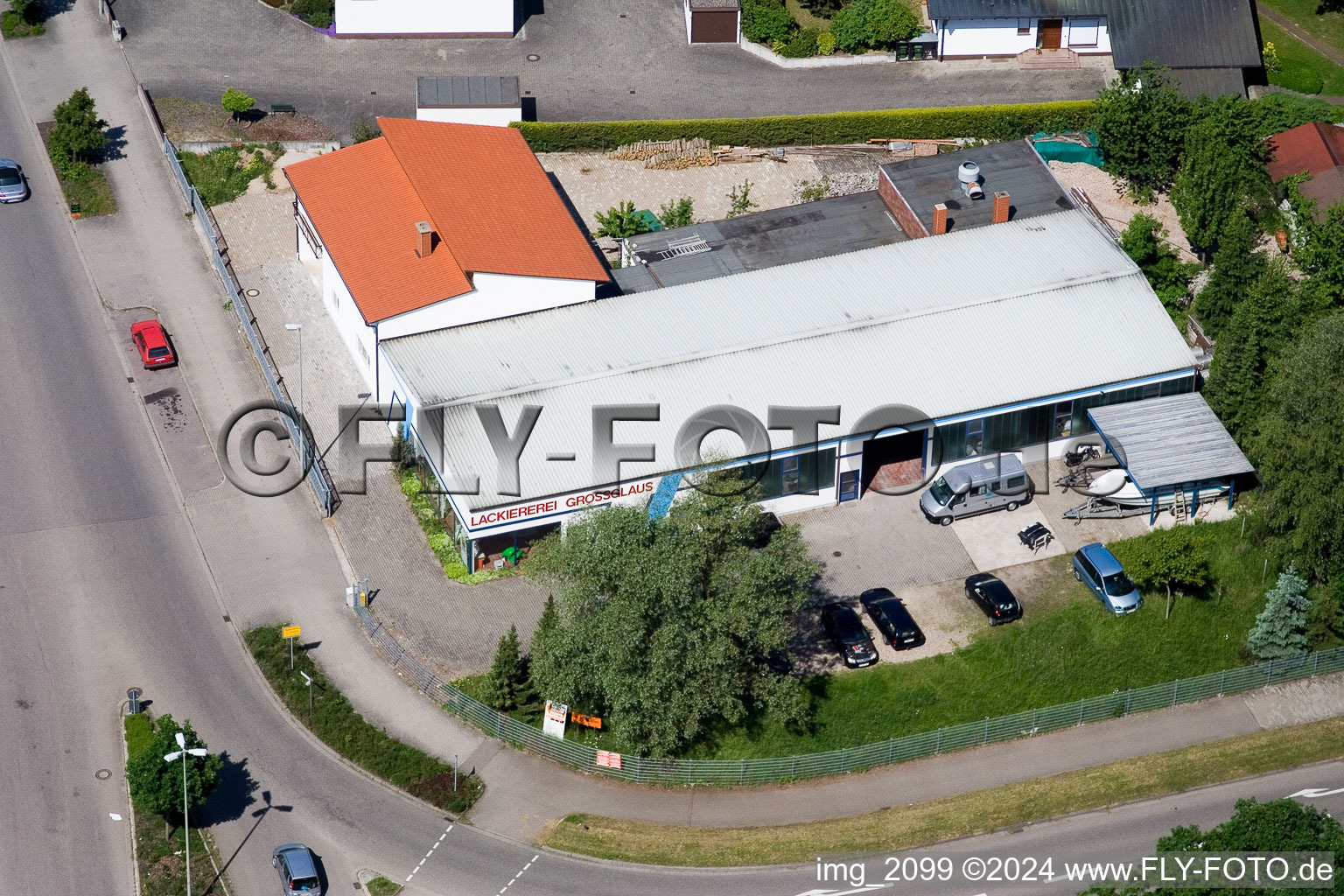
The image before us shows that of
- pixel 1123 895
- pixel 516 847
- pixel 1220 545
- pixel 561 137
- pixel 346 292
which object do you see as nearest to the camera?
pixel 1123 895

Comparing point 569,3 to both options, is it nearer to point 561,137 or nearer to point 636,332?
point 561,137

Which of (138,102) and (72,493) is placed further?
(138,102)

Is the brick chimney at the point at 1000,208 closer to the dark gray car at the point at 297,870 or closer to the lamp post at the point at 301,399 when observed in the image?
the lamp post at the point at 301,399

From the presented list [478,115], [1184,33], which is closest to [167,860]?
[478,115]

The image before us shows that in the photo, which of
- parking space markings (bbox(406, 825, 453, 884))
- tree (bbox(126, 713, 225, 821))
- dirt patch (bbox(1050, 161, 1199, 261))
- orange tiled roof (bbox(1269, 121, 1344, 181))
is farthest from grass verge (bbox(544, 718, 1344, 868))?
orange tiled roof (bbox(1269, 121, 1344, 181))

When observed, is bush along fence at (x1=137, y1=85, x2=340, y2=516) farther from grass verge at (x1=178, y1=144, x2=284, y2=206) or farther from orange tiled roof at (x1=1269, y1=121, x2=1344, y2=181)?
orange tiled roof at (x1=1269, y1=121, x2=1344, y2=181)

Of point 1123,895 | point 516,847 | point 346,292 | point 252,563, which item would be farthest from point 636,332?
point 1123,895
